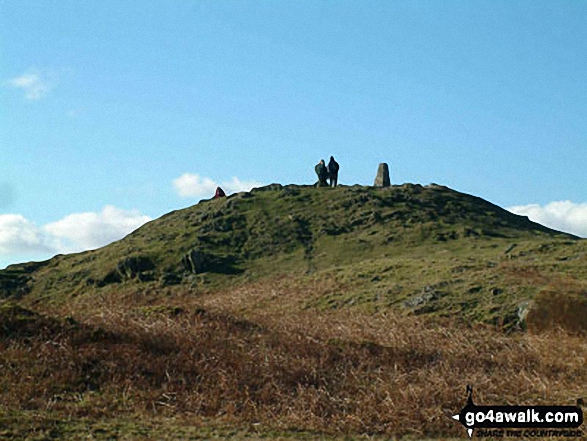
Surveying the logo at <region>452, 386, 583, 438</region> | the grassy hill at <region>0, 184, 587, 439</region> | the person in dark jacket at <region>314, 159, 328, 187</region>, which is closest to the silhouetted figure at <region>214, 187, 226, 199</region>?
the person in dark jacket at <region>314, 159, 328, 187</region>

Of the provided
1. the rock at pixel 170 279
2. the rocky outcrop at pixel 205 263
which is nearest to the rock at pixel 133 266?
the rock at pixel 170 279

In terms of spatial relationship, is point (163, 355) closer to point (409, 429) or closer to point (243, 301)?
point (409, 429)

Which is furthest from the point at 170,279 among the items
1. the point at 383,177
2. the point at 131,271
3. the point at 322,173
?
the point at 383,177

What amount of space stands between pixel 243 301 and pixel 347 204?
14.1 metres

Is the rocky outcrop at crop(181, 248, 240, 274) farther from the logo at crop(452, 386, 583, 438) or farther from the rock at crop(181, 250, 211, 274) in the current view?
the logo at crop(452, 386, 583, 438)

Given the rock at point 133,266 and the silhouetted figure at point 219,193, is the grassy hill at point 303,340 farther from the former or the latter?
the silhouetted figure at point 219,193

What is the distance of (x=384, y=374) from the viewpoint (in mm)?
10508

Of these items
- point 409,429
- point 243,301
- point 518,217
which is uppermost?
point 518,217

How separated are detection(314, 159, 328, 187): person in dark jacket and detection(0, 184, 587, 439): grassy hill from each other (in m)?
10.0

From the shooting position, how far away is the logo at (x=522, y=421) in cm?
772

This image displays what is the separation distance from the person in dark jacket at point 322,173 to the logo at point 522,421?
1309 inches

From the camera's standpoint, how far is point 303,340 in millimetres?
12367

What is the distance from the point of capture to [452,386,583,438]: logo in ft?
25.3

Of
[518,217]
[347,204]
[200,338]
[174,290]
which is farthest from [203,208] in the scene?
[200,338]
